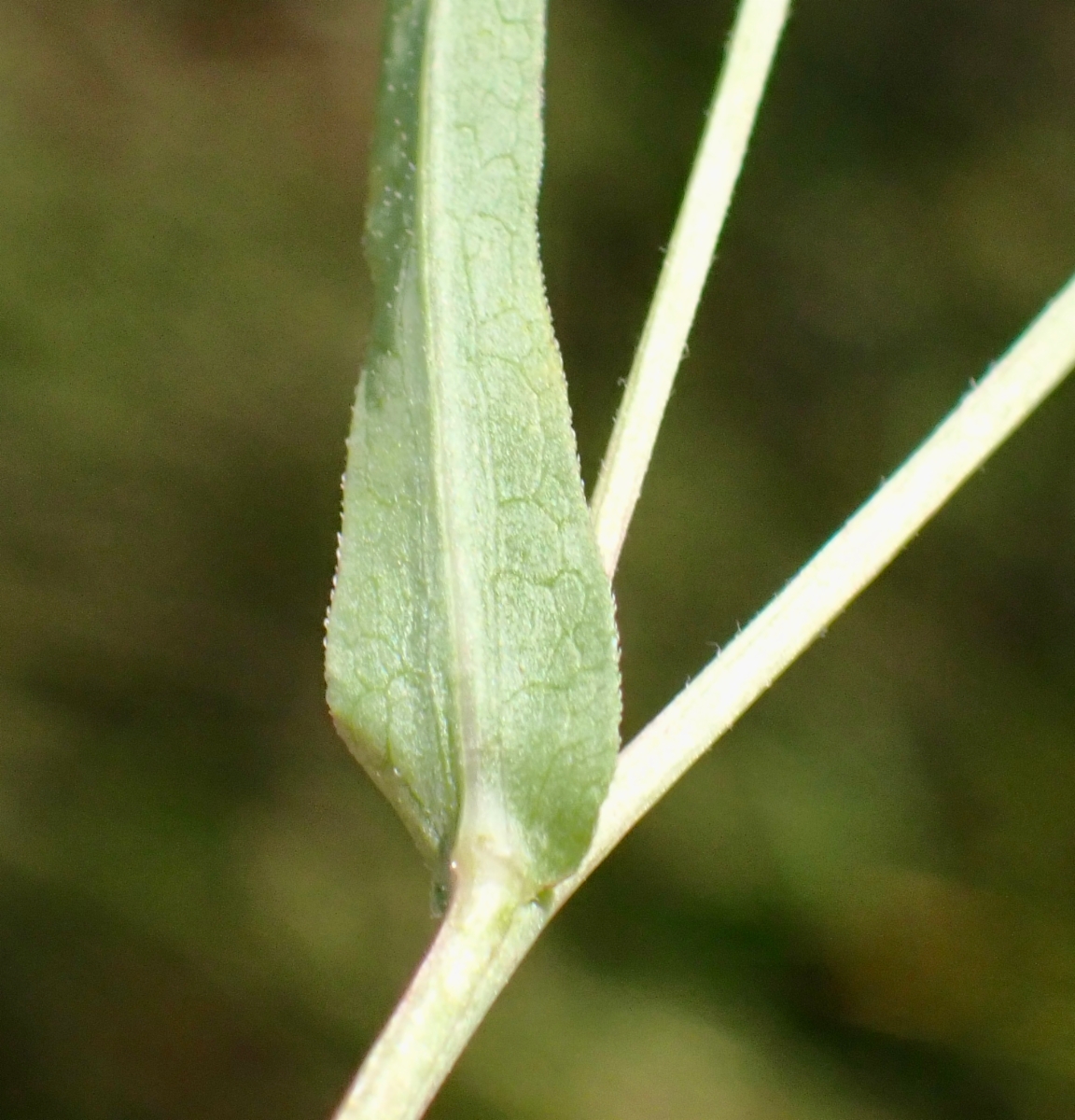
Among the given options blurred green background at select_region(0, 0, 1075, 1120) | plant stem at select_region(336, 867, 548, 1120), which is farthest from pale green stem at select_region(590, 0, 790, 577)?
blurred green background at select_region(0, 0, 1075, 1120)

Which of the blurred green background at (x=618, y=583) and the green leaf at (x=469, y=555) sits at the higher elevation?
the blurred green background at (x=618, y=583)

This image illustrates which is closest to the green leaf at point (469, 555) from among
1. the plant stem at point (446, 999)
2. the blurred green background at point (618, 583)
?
the plant stem at point (446, 999)

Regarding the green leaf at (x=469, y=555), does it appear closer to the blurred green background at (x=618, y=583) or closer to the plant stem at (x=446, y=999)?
the plant stem at (x=446, y=999)

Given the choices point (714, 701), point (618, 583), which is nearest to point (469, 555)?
point (714, 701)

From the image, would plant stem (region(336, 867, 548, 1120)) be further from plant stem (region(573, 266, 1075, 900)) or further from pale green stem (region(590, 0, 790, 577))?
pale green stem (region(590, 0, 790, 577))

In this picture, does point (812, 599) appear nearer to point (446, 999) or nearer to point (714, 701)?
point (714, 701)

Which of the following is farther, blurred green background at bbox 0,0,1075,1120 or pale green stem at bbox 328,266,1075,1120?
blurred green background at bbox 0,0,1075,1120

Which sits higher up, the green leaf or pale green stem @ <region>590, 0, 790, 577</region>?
pale green stem @ <region>590, 0, 790, 577</region>

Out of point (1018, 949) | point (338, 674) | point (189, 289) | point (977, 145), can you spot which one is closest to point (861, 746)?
point (1018, 949)
